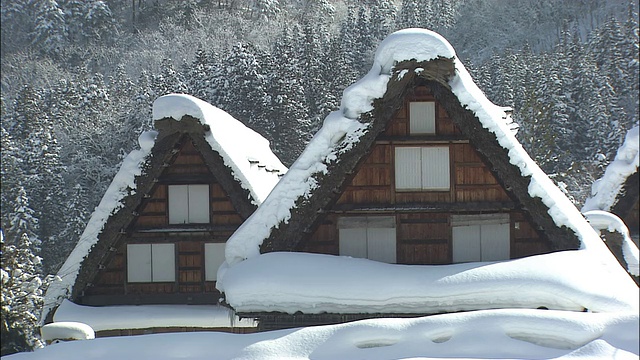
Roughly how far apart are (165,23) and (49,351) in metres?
65.8

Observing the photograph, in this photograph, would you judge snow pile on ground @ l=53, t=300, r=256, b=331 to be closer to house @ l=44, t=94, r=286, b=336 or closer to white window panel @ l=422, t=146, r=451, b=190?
house @ l=44, t=94, r=286, b=336

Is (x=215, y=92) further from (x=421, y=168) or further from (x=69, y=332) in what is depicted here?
(x=69, y=332)

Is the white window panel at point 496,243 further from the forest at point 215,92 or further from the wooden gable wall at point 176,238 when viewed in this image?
the forest at point 215,92

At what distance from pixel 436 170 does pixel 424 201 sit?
0.47 m

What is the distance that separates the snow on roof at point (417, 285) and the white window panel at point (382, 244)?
27.8 inches

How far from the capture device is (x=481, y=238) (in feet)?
34.8

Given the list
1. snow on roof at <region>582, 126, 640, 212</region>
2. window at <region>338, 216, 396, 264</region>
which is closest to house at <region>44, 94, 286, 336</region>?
window at <region>338, 216, 396, 264</region>

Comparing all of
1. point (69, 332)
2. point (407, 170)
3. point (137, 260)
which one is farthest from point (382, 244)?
point (137, 260)

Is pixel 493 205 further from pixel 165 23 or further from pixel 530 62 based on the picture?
pixel 165 23

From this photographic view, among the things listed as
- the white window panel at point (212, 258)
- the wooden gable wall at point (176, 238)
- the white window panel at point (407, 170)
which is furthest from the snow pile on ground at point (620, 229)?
the white window panel at point (212, 258)

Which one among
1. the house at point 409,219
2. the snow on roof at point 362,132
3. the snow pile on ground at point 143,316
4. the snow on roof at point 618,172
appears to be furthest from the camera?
the snow on roof at point 618,172

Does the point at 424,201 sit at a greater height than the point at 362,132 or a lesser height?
lesser

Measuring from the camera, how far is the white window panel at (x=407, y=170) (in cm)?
1046

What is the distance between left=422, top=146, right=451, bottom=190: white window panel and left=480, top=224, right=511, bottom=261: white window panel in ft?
2.90
